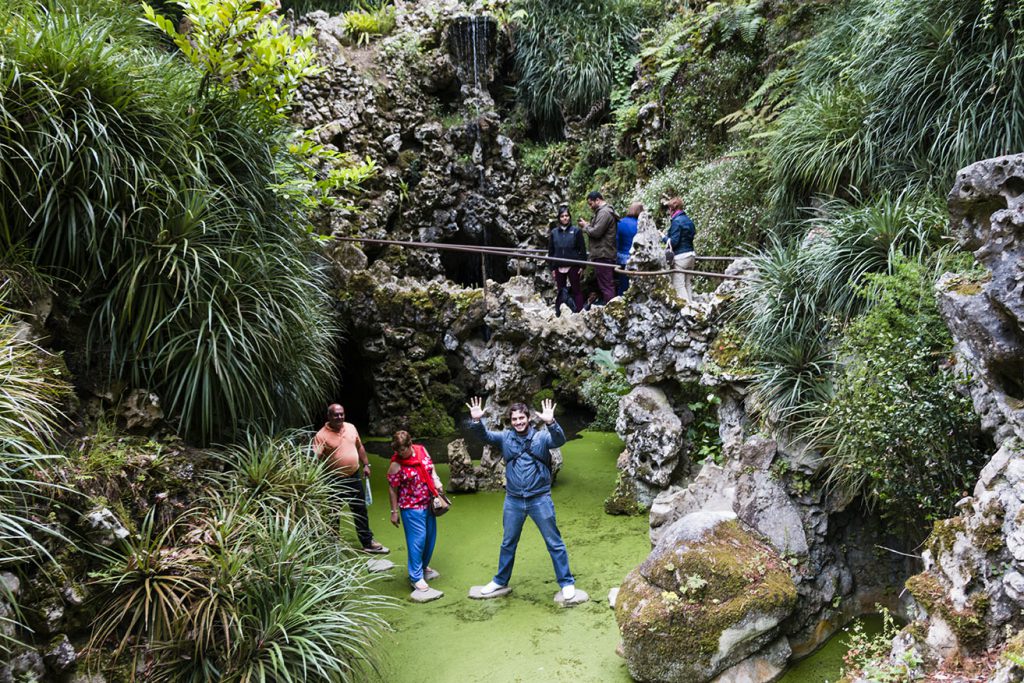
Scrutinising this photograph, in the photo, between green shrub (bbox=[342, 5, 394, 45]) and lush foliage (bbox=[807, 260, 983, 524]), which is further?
green shrub (bbox=[342, 5, 394, 45])

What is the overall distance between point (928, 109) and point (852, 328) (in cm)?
288

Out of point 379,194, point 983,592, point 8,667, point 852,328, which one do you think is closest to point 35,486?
point 8,667

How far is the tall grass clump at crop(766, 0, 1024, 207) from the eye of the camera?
18.6 ft

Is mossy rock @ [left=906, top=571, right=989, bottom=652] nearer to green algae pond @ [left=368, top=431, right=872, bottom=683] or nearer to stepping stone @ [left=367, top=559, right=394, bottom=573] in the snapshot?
green algae pond @ [left=368, top=431, right=872, bottom=683]

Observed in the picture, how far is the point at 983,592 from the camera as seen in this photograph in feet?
10.2

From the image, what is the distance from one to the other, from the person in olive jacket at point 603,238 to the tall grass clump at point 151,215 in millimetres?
3972

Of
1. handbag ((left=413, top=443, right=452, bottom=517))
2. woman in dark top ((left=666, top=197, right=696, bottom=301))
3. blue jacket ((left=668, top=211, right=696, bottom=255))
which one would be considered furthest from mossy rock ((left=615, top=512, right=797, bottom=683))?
blue jacket ((left=668, top=211, right=696, bottom=255))

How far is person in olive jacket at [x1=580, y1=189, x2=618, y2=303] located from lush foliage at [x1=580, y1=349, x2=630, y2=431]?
83 cm

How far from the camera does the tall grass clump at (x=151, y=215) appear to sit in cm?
430

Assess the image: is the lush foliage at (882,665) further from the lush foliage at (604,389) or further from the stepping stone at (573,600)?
the lush foliage at (604,389)

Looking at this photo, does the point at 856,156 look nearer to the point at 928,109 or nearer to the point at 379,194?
the point at 928,109

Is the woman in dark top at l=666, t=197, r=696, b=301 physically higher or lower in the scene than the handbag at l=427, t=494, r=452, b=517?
higher

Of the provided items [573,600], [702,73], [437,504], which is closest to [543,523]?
[573,600]

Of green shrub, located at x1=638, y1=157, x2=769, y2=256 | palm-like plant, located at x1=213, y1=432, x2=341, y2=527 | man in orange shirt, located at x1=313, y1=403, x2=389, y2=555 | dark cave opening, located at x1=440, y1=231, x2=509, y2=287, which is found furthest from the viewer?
dark cave opening, located at x1=440, y1=231, x2=509, y2=287
